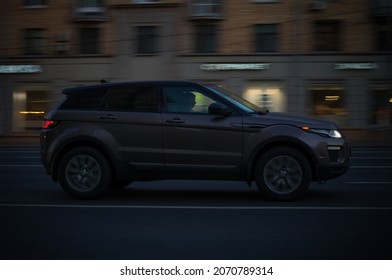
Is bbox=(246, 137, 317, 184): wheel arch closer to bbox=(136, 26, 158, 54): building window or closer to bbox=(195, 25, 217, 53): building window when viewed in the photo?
bbox=(195, 25, 217, 53): building window

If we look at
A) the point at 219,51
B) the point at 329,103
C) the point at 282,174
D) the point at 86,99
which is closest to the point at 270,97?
the point at 329,103

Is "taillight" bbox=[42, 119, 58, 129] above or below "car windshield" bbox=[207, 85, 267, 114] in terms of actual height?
below

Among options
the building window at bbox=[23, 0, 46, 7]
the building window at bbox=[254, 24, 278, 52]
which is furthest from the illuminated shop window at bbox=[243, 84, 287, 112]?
the building window at bbox=[23, 0, 46, 7]

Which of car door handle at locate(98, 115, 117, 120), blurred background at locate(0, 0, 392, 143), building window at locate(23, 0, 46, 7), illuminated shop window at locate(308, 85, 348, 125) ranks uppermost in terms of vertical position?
building window at locate(23, 0, 46, 7)

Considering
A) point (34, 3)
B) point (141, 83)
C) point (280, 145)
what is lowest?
point (280, 145)

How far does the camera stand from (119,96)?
9008 millimetres

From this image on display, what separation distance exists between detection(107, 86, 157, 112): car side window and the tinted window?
151 mm

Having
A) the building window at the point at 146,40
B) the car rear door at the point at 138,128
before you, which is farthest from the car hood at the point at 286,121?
the building window at the point at 146,40

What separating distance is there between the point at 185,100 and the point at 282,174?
5.40ft

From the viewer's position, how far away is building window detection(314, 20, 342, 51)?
1192 inches

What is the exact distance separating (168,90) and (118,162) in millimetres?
1198

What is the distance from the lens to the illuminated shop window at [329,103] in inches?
1202

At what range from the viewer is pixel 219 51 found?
31.0 metres

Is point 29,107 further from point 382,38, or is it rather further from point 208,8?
point 382,38
